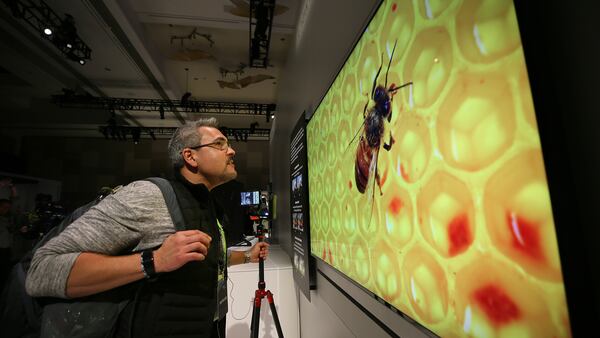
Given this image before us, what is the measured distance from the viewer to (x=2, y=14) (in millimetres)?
3482

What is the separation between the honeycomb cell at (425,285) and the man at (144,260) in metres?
0.68

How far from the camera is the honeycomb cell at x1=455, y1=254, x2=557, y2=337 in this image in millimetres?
412

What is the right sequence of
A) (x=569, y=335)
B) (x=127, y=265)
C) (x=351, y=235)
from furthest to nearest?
(x=351, y=235) < (x=127, y=265) < (x=569, y=335)

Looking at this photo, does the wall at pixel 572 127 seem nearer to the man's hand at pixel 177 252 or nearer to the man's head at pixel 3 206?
the man's hand at pixel 177 252

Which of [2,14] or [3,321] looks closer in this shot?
[3,321]

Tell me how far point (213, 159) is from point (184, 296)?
24.3 inches

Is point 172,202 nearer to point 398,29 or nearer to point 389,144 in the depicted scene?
point 389,144

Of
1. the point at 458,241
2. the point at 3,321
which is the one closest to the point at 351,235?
the point at 458,241

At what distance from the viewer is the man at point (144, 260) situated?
2.78ft

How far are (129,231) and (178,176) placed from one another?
1.15 ft

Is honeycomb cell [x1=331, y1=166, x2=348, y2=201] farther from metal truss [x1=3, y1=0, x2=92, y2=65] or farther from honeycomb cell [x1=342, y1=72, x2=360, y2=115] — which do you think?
metal truss [x1=3, y1=0, x2=92, y2=65]

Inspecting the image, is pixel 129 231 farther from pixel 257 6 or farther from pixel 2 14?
pixel 2 14

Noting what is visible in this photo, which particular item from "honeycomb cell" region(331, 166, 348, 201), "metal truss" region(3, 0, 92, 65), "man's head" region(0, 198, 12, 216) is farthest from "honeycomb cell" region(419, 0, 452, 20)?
"man's head" region(0, 198, 12, 216)

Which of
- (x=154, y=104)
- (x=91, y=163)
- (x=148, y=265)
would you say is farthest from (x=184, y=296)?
(x=91, y=163)
